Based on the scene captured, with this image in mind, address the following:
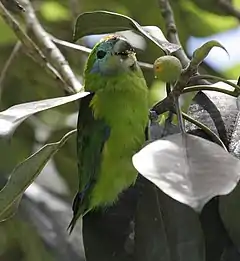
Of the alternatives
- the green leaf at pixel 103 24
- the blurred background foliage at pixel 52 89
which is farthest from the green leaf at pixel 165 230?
the blurred background foliage at pixel 52 89

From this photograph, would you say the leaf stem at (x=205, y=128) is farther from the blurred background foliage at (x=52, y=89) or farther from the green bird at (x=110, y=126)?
the blurred background foliage at (x=52, y=89)

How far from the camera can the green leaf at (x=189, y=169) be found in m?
0.62

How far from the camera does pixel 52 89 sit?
69.4 inches

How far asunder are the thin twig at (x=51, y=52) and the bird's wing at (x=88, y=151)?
24cm

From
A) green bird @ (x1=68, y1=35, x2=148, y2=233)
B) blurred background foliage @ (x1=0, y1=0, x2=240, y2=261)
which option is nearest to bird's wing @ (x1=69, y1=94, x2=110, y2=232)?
green bird @ (x1=68, y1=35, x2=148, y2=233)

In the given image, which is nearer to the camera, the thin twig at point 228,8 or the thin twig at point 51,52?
the thin twig at point 51,52

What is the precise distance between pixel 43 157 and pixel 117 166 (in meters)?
0.10

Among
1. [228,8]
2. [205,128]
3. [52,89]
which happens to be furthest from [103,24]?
[52,89]

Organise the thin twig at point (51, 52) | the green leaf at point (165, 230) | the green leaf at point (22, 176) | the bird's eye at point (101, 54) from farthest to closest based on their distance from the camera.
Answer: the thin twig at point (51, 52)
the bird's eye at point (101, 54)
the green leaf at point (22, 176)
the green leaf at point (165, 230)

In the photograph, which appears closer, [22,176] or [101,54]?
[22,176]

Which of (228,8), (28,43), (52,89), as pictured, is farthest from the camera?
(52,89)

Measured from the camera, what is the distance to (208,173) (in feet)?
2.19

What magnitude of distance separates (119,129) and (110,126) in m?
0.02

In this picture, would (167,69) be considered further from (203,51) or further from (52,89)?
(52,89)
